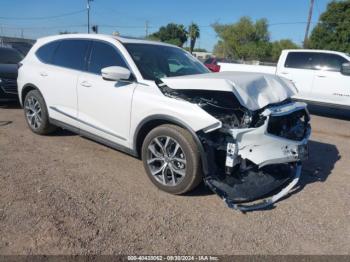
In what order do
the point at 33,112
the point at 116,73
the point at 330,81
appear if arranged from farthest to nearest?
the point at 330,81
the point at 33,112
the point at 116,73

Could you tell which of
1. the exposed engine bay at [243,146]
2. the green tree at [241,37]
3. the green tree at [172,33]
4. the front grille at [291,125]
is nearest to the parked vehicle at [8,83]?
the exposed engine bay at [243,146]

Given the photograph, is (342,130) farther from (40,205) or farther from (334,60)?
(40,205)

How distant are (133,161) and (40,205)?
5.52 feet

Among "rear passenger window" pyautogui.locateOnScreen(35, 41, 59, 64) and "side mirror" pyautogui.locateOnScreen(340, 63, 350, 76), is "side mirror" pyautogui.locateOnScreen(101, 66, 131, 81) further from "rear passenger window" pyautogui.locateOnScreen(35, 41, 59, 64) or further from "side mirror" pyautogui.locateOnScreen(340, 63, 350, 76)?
"side mirror" pyautogui.locateOnScreen(340, 63, 350, 76)

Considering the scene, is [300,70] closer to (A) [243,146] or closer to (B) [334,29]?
(A) [243,146]

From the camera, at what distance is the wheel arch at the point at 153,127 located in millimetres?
3590

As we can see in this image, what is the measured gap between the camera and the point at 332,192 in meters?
4.34

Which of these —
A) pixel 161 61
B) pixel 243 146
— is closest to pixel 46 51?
pixel 161 61

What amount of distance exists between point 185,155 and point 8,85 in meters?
6.52

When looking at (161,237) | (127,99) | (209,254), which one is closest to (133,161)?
(127,99)

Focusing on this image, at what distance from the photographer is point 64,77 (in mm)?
5090

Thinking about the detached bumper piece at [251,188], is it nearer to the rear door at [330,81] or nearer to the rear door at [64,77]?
the rear door at [64,77]

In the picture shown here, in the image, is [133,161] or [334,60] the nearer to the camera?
[133,161]

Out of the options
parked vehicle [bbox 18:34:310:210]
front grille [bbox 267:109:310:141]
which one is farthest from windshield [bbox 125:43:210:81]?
front grille [bbox 267:109:310:141]
